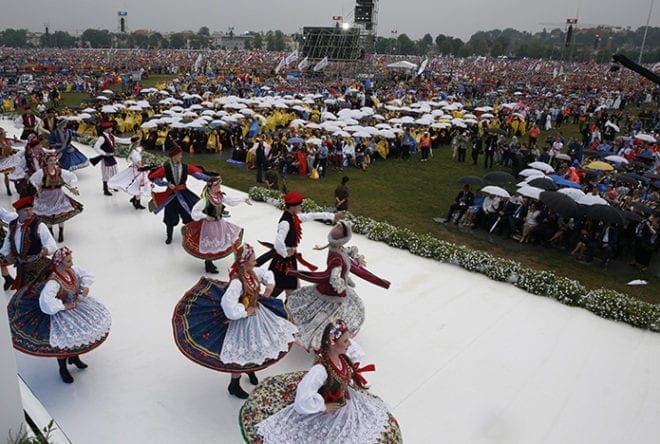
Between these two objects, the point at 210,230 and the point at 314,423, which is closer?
the point at 314,423

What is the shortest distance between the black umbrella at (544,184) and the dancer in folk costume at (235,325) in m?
9.33

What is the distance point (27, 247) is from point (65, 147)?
808cm

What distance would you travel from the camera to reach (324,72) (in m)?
46.5

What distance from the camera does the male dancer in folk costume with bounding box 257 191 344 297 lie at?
6.29 meters

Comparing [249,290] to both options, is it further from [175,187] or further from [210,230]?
[175,187]

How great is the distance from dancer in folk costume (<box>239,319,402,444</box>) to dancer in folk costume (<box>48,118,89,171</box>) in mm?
11505

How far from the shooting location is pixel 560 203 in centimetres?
1074

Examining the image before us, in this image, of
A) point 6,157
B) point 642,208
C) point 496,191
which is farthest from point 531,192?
point 6,157

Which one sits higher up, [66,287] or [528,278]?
[66,287]

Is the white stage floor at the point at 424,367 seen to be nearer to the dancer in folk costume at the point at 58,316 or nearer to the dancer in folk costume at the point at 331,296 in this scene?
the dancer in folk costume at the point at 331,296

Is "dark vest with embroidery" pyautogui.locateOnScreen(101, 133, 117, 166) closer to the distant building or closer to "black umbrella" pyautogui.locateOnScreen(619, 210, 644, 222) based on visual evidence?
"black umbrella" pyautogui.locateOnScreen(619, 210, 644, 222)

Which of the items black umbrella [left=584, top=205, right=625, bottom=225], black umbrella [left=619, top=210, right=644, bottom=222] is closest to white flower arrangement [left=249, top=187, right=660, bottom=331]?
black umbrella [left=584, top=205, right=625, bottom=225]

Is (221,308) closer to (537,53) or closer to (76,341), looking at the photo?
(76,341)

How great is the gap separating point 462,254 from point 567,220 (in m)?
3.95
